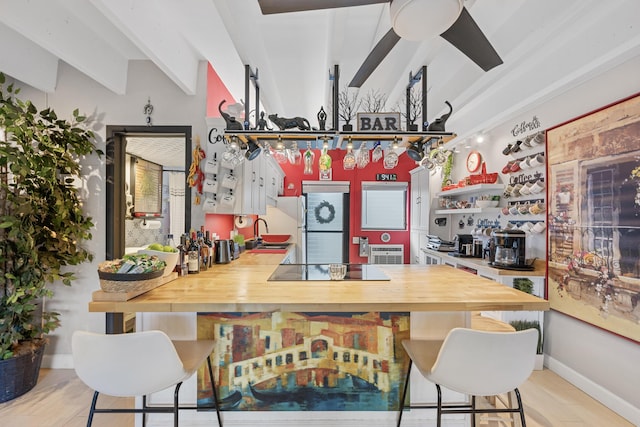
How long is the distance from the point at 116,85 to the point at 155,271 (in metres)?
1.90

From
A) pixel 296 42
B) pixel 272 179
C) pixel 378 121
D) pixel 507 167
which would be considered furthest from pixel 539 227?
pixel 272 179

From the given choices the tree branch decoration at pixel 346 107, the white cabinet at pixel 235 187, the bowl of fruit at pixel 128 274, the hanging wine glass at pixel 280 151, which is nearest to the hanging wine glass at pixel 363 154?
the tree branch decoration at pixel 346 107

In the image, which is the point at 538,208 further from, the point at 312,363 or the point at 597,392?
the point at 312,363

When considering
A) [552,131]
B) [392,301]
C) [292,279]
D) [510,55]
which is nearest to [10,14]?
[292,279]

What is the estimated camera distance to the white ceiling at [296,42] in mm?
1945

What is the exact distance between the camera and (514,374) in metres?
1.31

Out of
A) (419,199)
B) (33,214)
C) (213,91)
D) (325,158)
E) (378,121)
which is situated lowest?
(33,214)

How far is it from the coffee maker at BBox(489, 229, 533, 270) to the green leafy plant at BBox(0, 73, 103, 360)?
3624 millimetres

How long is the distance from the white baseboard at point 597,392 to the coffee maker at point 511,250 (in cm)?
84

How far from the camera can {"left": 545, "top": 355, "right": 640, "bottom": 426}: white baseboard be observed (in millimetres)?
1984

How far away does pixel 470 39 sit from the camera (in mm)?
1543

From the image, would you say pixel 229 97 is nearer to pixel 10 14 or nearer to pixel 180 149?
pixel 180 149

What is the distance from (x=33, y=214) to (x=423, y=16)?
2917mm

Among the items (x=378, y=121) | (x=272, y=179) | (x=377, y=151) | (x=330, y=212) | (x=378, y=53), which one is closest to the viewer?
(x=378, y=53)
